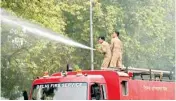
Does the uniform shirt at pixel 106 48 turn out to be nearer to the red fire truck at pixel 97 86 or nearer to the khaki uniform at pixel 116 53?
the khaki uniform at pixel 116 53

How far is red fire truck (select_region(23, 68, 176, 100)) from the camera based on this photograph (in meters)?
13.8

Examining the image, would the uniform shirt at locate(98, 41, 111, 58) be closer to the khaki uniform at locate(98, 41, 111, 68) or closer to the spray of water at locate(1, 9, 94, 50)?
the khaki uniform at locate(98, 41, 111, 68)

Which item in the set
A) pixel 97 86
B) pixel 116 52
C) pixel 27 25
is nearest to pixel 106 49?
pixel 116 52

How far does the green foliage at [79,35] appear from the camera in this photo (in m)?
30.4

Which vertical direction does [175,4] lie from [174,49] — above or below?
above

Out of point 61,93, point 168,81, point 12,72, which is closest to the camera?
point 61,93

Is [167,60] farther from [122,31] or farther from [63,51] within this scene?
[63,51]

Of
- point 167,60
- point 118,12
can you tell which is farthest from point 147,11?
point 167,60

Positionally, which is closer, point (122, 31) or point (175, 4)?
point (122, 31)

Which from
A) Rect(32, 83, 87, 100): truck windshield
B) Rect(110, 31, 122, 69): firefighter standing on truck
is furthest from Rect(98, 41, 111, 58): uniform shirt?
Rect(32, 83, 87, 100): truck windshield

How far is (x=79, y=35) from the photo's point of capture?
36.4 meters

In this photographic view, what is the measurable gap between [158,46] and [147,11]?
10.6 feet

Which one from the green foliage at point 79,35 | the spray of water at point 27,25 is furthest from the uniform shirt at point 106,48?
the green foliage at point 79,35

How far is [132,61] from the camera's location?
38969 millimetres
